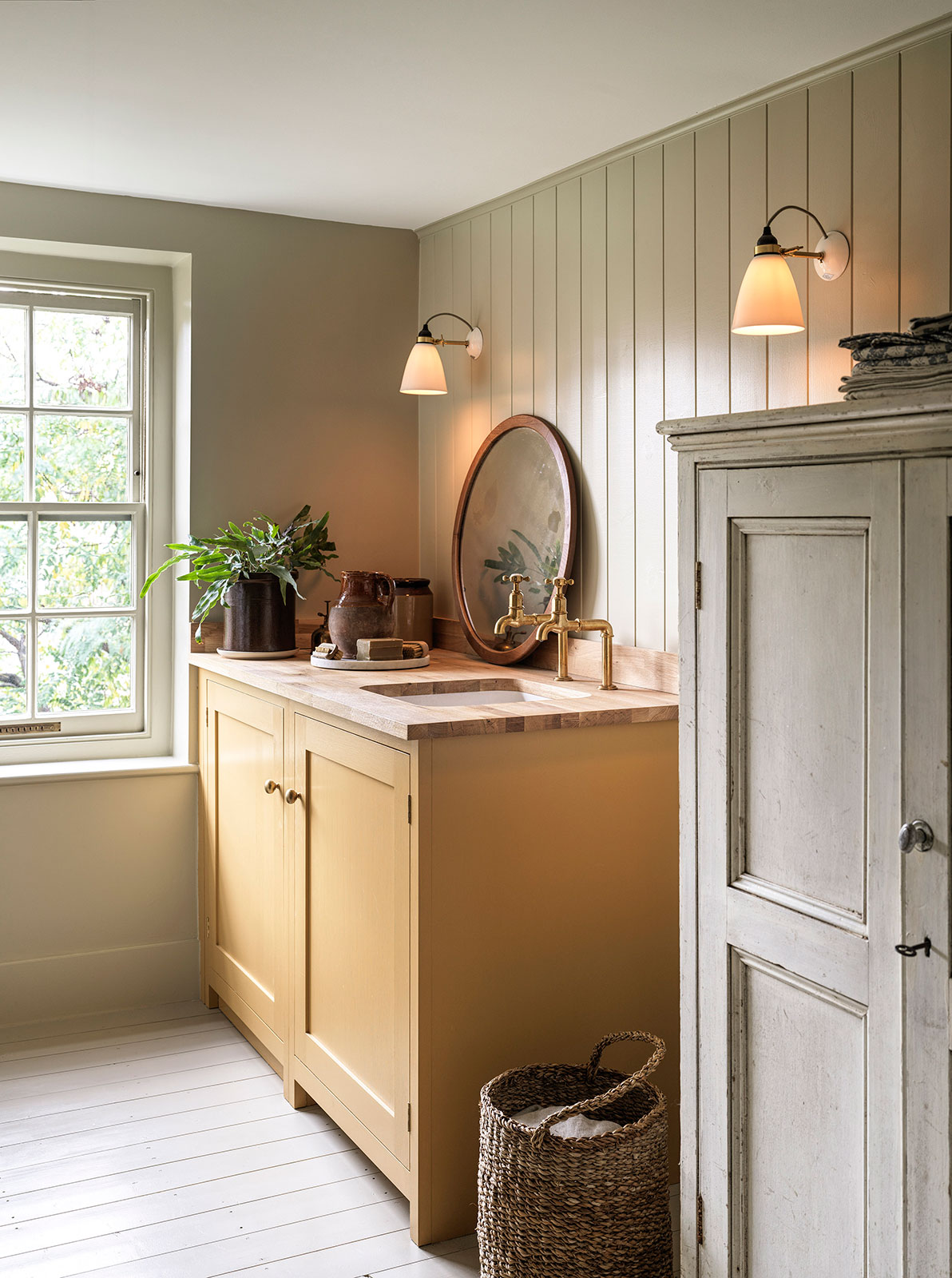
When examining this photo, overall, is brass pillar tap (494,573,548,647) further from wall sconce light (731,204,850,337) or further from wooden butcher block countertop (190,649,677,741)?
wall sconce light (731,204,850,337)

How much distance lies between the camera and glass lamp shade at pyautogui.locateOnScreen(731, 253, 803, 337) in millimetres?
2168

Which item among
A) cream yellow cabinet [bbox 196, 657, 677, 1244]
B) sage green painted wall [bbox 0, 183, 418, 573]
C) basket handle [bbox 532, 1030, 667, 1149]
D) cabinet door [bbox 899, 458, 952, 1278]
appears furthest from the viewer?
sage green painted wall [bbox 0, 183, 418, 573]

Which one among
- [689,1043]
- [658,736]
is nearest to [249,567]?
[658,736]

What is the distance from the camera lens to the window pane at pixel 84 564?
3.56 meters

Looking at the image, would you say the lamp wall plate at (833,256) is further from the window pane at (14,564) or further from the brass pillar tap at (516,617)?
the window pane at (14,564)

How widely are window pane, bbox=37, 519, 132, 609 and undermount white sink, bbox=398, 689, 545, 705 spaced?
1.20 meters

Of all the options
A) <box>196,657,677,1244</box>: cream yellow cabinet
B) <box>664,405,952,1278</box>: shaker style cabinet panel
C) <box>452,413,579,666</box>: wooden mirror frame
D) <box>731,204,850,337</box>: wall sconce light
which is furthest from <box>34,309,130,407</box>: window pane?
<box>664,405,952,1278</box>: shaker style cabinet panel

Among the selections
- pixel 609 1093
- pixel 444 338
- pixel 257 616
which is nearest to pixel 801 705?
pixel 609 1093

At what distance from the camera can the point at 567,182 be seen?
3.04 metres

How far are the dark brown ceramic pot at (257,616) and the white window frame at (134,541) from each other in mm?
411

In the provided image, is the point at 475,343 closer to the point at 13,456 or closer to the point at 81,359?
the point at 81,359

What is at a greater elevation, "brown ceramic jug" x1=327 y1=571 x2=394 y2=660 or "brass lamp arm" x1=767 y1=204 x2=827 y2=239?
"brass lamp arm" x1=767 y1=204 x2=827 y2=239

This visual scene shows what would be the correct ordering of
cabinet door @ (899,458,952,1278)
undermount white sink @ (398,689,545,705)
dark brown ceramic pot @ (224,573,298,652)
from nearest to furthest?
cabinet door @ (899,458,952,1278)
undermount white sink @ (398,689,545,705)
dark brown ceramic pot @ (224,573,298,652)

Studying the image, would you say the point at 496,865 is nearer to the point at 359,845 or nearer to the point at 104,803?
the point at 359,845
